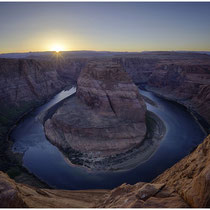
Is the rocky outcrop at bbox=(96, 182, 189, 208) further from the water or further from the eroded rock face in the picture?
the water

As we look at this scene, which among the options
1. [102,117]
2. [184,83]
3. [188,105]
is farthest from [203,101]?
[102,117]

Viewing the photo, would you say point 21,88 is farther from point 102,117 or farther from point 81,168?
point 81,168

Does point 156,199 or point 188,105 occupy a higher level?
point 156,199

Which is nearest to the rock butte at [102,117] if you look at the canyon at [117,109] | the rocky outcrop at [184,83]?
the canyon at [117,109]

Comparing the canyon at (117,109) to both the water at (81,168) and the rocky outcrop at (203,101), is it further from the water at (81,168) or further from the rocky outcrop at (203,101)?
the water at (81,168)

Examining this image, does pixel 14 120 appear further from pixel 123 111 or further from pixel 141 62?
pixel 141 62

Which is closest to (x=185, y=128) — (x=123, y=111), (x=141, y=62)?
(x=123, y=111)
